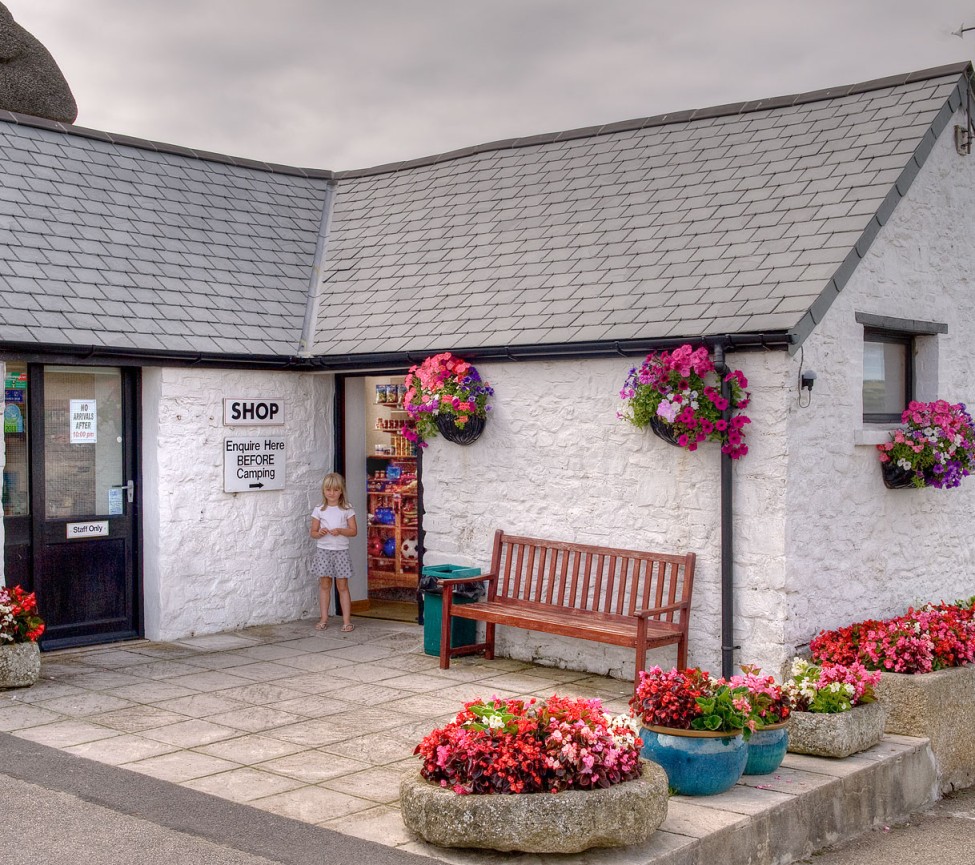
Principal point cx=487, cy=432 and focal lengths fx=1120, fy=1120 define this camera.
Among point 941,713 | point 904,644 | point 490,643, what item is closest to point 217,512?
point 490,643

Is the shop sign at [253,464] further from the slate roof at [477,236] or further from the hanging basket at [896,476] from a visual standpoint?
the hanging basket at [896,476]

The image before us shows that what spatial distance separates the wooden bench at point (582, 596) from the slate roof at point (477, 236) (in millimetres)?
1628

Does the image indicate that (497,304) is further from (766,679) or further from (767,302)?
(766,679)

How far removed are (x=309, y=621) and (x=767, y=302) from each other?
5.56 meters

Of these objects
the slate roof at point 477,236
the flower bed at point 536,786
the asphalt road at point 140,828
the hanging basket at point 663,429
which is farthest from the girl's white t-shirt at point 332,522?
the flower bed at point 536,786

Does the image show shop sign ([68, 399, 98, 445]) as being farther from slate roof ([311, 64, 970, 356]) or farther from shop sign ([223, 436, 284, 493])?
slate roof ([311, 64, 970, 356])

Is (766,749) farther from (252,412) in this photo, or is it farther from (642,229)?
(252,412)

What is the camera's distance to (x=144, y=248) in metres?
10.6

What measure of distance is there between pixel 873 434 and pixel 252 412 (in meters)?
5.51

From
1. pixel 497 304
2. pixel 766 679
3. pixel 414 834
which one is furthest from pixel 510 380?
pixel 414 834

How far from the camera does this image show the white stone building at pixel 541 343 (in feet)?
26.2

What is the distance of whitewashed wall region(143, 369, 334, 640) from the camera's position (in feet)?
32.4

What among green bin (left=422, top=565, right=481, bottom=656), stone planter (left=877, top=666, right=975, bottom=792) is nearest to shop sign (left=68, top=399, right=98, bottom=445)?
green bin (left=422, top=565, right=481, bottom=656)

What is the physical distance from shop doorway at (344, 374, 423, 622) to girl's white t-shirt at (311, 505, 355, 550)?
44.2 inches
